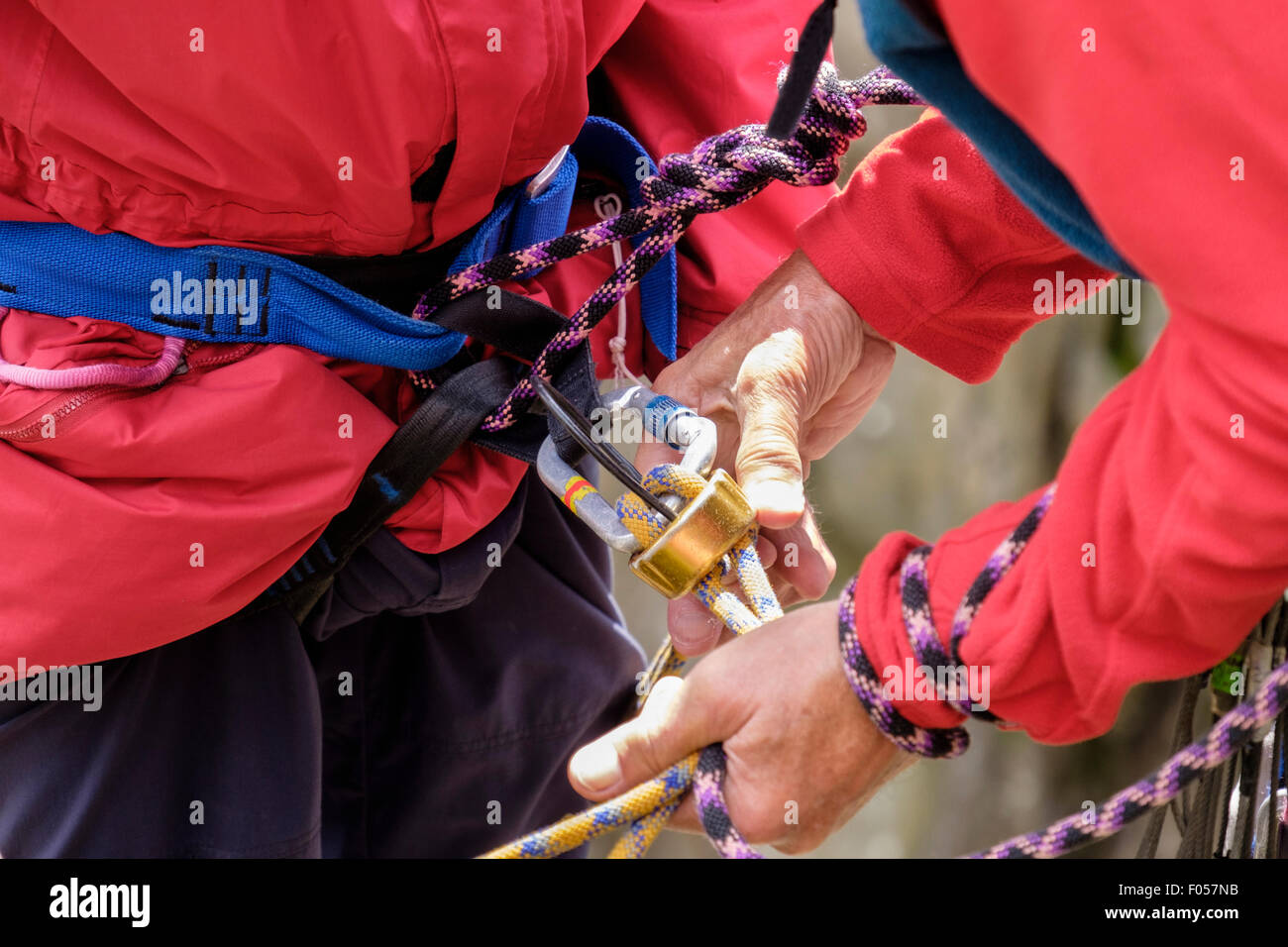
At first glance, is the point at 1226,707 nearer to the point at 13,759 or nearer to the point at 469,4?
the point at 469,4

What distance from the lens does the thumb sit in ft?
2.10

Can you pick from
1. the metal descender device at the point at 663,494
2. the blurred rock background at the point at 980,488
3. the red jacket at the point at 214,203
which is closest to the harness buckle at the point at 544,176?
the red jacket at the point at 214,203

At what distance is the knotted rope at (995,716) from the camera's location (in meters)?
0.54

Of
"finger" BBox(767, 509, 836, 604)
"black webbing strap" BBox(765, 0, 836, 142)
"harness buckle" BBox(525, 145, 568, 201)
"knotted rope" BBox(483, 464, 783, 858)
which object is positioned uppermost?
"harness buckle" BBox(525, 145, 568, 201)

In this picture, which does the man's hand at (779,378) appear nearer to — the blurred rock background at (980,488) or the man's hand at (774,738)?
the man's hand at (774,738)

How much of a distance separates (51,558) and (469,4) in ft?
1.37

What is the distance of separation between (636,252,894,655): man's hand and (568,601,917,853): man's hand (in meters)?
0.16

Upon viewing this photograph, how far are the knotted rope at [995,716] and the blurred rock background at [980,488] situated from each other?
78.6 inches

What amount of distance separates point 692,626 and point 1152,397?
15.0 inches

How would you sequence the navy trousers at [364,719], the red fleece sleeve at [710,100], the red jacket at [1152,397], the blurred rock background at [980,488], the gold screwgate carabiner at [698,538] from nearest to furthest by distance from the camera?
the red jacket at [1152,397]
the gold screwgate carabiner at [698,538]
the navy trousers at [364,719]
the red fleece sleeve at [710,100]
the blurred rock background at [980,488]

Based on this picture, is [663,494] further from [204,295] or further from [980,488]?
[980,488]

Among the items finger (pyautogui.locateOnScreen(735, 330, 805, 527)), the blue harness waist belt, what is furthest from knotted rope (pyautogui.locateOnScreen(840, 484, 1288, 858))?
the blue harness waist belt

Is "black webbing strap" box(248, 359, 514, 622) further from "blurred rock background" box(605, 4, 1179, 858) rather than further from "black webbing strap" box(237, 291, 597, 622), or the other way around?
"blurred rock background" box(605, 4, 1179, 858)
